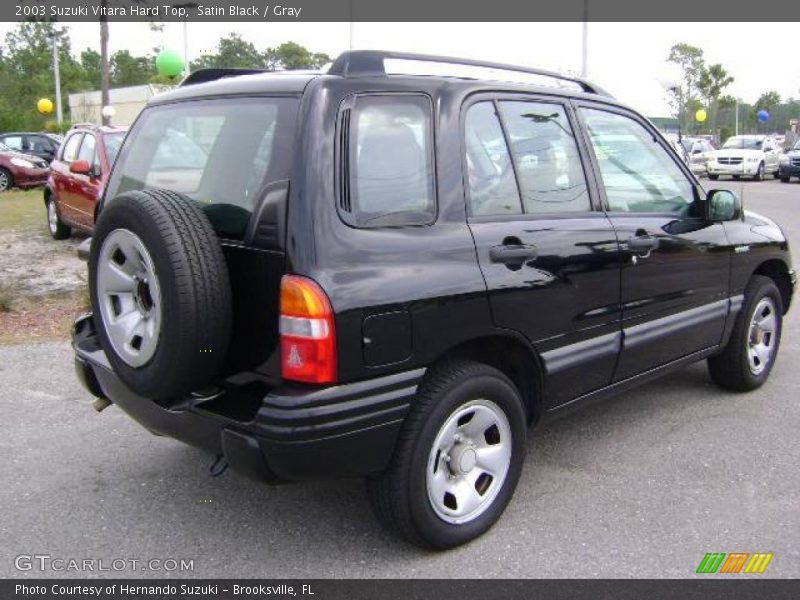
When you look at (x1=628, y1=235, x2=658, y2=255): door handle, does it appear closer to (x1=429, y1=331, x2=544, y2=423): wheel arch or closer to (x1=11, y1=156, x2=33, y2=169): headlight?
(x1=429, y1=331, x2=544, y2=423): wheel arch

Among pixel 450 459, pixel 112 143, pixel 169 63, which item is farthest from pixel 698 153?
pixel 450 459

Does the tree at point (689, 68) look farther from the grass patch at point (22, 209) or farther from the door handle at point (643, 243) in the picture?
the door handle at point (643, 243)

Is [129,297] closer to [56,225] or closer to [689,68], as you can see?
[56,225]

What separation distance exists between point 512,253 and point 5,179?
59.8ft

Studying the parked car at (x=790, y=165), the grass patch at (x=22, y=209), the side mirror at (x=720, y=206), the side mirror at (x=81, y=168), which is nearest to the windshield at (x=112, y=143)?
the side mirror at (x=81, y=168)

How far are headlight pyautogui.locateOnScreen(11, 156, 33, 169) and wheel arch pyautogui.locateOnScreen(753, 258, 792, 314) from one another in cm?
1750

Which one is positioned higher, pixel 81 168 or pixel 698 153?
pixel 698 153

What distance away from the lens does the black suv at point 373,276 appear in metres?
2.62

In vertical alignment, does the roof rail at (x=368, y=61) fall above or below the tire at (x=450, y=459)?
above

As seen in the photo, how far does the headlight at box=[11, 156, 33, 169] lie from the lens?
18000 millimetres

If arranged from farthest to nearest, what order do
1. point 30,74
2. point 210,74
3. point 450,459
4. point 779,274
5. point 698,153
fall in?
point 30,74 < point 698,153 < point 779,274 < point 210,74 < point 450,459

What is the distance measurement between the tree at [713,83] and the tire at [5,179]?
4574cm

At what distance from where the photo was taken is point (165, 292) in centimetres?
262

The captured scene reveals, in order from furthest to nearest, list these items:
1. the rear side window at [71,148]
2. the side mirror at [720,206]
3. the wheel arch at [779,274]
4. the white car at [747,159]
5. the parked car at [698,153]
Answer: the parked car at [698,153] → the white car at [747,159] → the rear side window at [71,148] → the wheel arch at [779,274] → the side mirror at [720,206]
